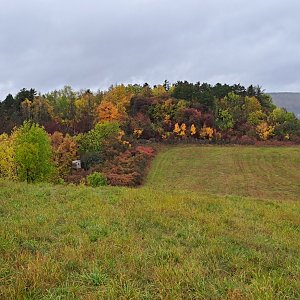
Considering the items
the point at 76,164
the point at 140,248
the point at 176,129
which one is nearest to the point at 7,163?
the point at 76,164

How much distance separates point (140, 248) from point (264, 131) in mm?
67294

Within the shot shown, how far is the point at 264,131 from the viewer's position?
2746 inches

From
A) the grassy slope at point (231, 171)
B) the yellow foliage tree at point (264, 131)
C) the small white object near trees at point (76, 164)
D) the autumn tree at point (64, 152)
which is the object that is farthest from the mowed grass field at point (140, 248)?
the yellow foliage tree at point (264, 131)

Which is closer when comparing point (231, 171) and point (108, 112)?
point (231, 171)

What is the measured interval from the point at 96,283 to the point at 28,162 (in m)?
27.9

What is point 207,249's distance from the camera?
7.52 m

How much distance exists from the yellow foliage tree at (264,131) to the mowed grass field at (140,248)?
55.7m

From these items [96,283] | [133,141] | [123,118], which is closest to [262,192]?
[133,141]

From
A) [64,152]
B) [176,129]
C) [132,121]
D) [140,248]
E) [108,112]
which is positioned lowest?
[140,248]

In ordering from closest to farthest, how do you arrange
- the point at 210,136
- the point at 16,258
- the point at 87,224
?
the point at 16,258
the point at 87,224
the point at 210,136

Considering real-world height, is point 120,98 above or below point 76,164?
above

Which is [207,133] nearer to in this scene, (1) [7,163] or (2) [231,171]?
(2) [231,171]

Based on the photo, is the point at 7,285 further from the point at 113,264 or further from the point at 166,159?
the point at 166,159

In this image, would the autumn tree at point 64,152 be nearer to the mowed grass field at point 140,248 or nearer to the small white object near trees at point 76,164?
the small white object near trees at point 76,164
